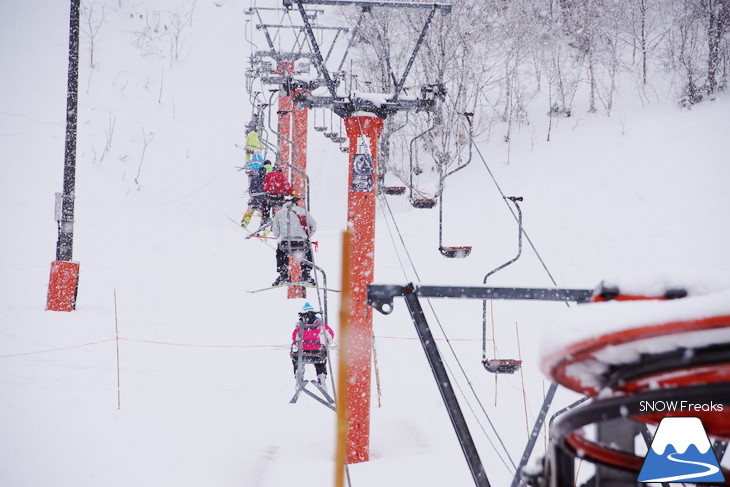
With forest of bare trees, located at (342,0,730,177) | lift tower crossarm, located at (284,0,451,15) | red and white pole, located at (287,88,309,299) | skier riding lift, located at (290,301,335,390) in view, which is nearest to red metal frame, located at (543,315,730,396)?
lift tower crossarm, located at (284,0,451,15)

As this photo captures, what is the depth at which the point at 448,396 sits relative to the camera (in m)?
1.52

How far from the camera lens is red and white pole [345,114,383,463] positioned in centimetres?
553

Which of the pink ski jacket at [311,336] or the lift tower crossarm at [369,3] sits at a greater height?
the lift tower crossarm at [369,3]

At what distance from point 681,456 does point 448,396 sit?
76 cm

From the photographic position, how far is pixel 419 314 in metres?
1.59

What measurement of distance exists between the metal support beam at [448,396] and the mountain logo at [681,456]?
62 cm

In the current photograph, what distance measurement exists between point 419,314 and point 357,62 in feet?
74.5

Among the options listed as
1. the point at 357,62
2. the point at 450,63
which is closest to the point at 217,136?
the point at 357,62

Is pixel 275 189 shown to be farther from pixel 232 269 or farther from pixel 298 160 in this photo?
Result: pixel 232 269

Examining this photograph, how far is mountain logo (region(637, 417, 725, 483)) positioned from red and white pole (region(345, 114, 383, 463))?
466 cm

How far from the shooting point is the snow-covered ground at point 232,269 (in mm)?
5453

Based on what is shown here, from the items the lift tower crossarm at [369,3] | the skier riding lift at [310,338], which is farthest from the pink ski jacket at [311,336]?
the lift tower crossarm at [369,3]

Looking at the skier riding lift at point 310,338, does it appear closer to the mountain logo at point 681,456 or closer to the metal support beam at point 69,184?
the metal support beam at point 69,184

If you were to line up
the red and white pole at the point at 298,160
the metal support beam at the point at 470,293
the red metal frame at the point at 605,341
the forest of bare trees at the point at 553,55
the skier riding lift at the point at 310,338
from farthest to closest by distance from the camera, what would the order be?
the forest of bare trees at the point at 553,55 < the red and white pole at the point at 298,160 < the skier riding lift at the point at 310,338 < the metal support beam at the point at 470,293 < the red metal frame at the point at 605,341
